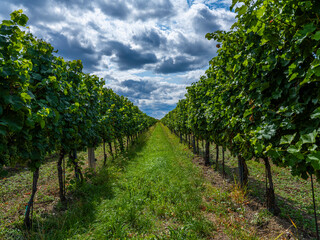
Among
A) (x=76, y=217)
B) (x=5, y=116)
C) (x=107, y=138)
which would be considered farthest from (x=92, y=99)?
(x=5, y=116)

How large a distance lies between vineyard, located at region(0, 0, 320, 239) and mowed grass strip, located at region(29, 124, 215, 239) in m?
0.04

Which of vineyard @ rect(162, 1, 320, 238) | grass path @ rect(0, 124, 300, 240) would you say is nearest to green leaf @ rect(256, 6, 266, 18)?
vineyard @ rect(162, 1, 320, 238)

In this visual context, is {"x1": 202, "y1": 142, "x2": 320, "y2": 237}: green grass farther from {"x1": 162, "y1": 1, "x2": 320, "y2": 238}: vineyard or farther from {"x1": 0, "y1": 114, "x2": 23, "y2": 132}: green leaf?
{"x1": 0, "y1": 114, "x2": 23, "y2": 132}: green leaf

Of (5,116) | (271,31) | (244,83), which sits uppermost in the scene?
(271,31)

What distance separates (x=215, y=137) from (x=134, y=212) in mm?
4402

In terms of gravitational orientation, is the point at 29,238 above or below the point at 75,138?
below

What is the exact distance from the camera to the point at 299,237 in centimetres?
399

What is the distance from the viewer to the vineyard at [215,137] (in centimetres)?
262

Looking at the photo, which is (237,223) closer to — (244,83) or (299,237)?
(299,237)

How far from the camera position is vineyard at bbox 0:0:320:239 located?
2615 millimetres

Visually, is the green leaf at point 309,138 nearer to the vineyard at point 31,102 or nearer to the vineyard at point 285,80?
the vineyard at point 285,80

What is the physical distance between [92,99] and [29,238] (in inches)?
238

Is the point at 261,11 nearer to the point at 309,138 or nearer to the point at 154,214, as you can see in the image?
the point at 309,138

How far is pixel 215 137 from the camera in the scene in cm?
743
